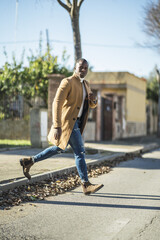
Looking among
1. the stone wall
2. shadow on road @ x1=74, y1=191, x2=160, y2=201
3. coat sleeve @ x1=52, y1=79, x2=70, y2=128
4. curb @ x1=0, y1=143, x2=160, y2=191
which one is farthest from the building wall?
coat sleeve @ x1=52, y1=79, x2=70, y2=128

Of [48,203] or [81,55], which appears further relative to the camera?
[81,55]

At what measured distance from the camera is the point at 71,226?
4.29 metres

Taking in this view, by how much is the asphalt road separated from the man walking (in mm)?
506

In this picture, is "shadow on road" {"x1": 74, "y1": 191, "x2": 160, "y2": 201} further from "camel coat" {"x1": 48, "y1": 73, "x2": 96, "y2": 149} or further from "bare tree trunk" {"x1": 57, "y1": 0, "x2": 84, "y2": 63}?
"bare tree trunk" {"x1": 57, "y1": 0, "x2": 84, "y2": 63}

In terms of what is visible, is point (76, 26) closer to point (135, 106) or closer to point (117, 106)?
point (117, 106)

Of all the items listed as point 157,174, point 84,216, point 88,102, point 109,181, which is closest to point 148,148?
point 157,174

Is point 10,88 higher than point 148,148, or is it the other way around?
point 10,88

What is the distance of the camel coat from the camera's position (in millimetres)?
5789

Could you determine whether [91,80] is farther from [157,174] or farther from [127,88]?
[157,174]

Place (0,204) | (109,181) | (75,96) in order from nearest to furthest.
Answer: (0,204)
(75,96)
(109,181)

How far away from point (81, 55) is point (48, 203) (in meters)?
6.95

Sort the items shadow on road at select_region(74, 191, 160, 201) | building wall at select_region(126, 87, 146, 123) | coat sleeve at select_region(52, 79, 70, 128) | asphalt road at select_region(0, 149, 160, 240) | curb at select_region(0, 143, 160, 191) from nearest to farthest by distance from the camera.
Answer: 1. asphalt road at select_region(0, 149, 160, 240)
2. coat sleeve at select_region(52, 79, 70, 128)
3. shadow on road at select_region(74, 191, 160, 201)
4. curb at select_region(0, 143, 160, 191)
5. building wall at select_region(126, 87, 146, 123)

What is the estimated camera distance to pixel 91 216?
4.75m

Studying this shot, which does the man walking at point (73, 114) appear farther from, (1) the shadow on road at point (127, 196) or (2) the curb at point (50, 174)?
(2) the curb at point (50, 174)
